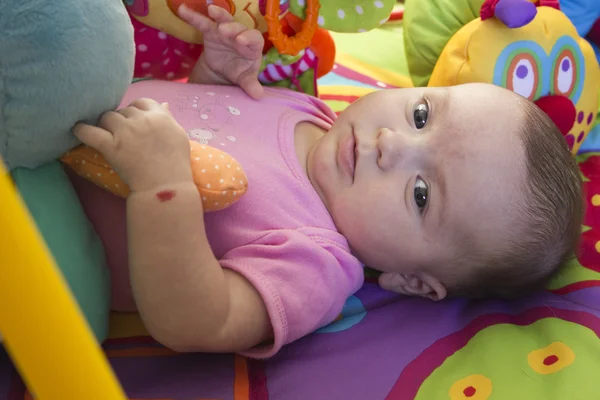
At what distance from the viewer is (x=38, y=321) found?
32 centimetres

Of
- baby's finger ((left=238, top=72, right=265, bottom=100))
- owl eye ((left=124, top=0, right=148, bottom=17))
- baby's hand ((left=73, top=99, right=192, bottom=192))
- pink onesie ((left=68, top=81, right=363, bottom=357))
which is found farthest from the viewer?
baby's finger ((left=238, top=72, right=265, bottom=100))

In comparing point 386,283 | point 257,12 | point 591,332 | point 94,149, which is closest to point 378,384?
point 386,283

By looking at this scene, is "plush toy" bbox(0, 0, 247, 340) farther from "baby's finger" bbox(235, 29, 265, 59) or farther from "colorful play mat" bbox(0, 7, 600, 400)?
"baby's finger" bbox(235, 29, 265, 59)

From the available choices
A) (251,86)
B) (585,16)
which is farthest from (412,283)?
(585,16)

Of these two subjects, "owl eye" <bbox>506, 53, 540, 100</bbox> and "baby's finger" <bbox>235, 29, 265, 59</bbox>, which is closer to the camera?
"baby's finger" <bbox>235, 29, 265, 59</bbox>

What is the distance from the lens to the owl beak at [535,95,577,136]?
3.77 ft

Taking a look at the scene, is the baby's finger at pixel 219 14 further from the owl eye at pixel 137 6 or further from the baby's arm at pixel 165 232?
the baby's arm at pixel 165 232

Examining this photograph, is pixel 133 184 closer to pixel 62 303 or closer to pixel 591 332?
pixel 62 303

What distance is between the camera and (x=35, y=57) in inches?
20.1

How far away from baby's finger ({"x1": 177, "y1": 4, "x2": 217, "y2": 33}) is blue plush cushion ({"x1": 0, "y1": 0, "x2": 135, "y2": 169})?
301 mm

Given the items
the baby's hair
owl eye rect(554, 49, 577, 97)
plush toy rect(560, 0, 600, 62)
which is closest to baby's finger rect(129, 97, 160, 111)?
the baby's hair

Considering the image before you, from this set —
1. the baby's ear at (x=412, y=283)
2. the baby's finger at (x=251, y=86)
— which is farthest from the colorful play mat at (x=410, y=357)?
the baby's finger at (x=251, y=86)

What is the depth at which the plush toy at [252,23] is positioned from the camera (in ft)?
2.89

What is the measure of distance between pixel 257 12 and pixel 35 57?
1.48 ft
